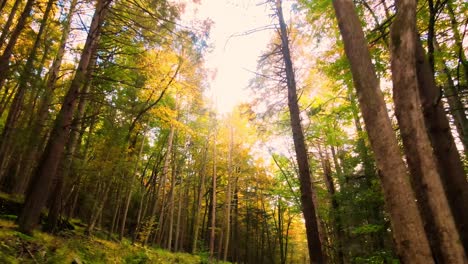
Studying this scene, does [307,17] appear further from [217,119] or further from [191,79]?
[217,119]

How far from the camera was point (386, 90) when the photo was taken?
11.6 meters

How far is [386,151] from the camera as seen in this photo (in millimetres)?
3018

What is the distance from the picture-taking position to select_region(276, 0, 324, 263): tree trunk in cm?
700

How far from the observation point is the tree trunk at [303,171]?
23.0 ft

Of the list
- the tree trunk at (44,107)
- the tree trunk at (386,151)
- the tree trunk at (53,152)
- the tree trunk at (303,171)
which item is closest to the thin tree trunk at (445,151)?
the tree trunk at (386,151)

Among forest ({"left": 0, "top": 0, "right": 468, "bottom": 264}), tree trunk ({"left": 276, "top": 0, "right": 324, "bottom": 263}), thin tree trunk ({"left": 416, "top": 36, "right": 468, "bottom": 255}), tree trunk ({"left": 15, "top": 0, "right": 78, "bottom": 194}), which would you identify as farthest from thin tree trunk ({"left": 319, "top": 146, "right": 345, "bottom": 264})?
tree trunk ({"left": 15, "top": 0, "right": 78, "bottom": 194})

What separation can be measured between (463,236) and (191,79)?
12346 mm

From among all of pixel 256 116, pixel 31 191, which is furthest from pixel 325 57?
pixel 31 191

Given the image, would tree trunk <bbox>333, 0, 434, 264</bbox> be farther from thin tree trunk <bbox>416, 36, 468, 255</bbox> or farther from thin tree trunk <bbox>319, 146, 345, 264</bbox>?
thin tree trunk <bbox>319, 146, 345, 264</bbox>

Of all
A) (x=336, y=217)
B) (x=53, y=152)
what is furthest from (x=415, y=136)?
(x=336, y=217)

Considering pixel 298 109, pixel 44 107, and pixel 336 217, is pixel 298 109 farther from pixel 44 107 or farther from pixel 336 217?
pixel 336 217

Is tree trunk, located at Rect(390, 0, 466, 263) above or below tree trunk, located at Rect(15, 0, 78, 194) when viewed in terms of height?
below

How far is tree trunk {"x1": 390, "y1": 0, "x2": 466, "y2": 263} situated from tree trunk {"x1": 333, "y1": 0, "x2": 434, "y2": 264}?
0.19m

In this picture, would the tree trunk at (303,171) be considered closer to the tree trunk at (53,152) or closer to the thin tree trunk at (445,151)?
the thin tree trunk at (445,151)
